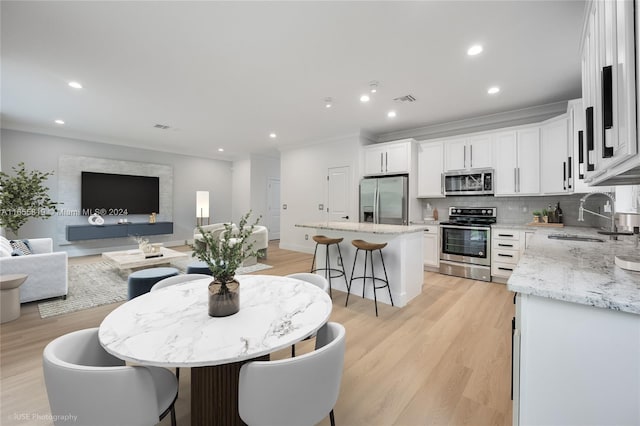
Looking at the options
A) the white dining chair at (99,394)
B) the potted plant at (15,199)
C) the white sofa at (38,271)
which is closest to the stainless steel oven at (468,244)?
the white dining chair at (99,394)

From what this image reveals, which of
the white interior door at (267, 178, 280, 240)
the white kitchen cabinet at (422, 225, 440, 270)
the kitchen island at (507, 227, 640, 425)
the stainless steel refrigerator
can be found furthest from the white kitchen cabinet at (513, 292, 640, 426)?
the white interior door at (267, 178, 280, 240)

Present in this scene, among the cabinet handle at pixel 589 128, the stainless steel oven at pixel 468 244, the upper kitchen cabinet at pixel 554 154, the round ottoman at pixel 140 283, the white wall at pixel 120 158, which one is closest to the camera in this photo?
the cabinet handle at pixel 589 128

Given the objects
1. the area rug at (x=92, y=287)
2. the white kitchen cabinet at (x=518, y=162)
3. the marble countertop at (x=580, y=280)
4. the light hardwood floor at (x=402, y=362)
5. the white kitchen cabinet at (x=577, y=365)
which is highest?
the white kitchen cabinet at (x=518, y=162)

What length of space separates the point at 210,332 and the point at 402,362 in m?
1.66

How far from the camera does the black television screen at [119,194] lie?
19.9ft

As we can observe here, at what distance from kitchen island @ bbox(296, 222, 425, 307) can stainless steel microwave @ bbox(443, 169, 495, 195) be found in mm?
1725

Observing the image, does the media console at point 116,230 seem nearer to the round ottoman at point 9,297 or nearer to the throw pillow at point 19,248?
the throw pillow at point 19,248

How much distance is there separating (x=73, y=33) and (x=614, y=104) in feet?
12.9

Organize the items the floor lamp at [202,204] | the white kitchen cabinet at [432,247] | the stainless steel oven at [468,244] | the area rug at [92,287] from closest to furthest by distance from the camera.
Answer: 1. the area rug at [92,287]
2. the stainless steel oven at [468,244]
3. the white kitchen cabinet at [432,247]
4. the floor lamp at [202,204]

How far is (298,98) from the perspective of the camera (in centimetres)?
391

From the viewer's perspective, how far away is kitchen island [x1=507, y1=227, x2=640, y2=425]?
0.90 meters

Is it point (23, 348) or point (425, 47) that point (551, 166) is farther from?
point (23, 348)

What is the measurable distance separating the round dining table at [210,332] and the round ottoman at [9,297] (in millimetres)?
2533

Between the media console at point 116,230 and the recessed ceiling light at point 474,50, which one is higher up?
the recessed ceiling light at point 474,50
